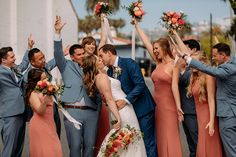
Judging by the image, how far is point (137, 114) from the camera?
8.59m

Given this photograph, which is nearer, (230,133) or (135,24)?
(230,133)

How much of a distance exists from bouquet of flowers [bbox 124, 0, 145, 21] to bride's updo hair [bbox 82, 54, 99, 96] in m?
1.21

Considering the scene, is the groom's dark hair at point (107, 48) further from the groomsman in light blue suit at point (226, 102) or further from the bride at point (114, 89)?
the groomsman in light blue suit at point (226, 102)

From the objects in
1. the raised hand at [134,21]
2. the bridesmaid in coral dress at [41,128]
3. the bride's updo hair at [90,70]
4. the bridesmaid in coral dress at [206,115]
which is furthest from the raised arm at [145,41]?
the bridesmaid in coral dress at [41,128]

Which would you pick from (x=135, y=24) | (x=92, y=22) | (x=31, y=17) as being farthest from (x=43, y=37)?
(x=92, y=22)

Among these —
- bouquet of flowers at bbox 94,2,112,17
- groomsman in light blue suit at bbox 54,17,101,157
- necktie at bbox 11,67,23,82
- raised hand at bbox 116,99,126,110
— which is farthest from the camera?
bouquet of flowers at bbox 94,2,112,17

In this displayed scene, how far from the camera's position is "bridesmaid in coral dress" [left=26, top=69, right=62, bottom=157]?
780 centimetres

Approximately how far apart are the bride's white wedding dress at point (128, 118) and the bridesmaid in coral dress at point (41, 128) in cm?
94

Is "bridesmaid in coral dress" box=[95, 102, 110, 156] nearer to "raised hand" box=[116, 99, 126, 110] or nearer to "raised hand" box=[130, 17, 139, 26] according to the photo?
"raised hand" box=[116, 99, 126, 110]

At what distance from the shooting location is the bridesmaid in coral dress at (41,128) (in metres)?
7.80

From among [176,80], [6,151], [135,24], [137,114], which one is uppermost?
[135,24]

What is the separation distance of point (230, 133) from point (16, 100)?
3254 millimetres

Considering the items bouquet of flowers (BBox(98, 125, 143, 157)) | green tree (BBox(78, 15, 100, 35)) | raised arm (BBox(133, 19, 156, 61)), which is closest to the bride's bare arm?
bouquet of flowers (BBox(98, 125, 143, 157))

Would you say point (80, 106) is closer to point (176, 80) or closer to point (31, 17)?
point (176, 80)
